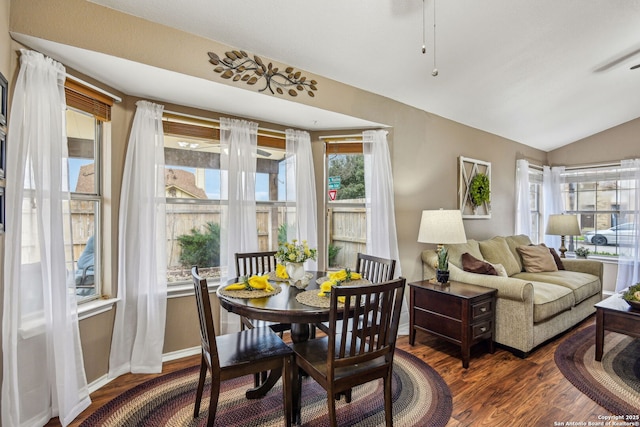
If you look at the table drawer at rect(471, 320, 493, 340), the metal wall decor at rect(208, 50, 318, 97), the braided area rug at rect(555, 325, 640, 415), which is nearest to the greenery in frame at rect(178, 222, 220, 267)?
the metal wall decor at rect(208, 50, 318, 97)

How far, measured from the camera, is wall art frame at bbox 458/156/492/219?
4.16 m

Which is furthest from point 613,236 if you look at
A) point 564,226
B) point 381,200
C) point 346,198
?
point 346,198

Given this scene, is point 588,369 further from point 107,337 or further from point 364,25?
point 107,337

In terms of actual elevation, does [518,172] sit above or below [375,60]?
below

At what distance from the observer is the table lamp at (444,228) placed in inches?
119

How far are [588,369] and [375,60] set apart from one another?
3.10 metres

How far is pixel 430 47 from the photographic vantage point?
2580mm

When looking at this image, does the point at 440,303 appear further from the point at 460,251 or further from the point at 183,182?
the point at 183,182

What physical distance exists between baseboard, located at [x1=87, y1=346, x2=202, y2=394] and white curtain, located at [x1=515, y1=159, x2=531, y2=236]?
4.76 m

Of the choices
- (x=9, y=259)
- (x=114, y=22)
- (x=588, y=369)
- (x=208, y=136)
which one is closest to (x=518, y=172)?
(x=588, y=369)

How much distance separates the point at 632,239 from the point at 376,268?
4.73m

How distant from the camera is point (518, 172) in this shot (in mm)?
5012

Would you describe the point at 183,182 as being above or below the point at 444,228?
above

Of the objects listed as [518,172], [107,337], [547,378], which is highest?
[518,172]
